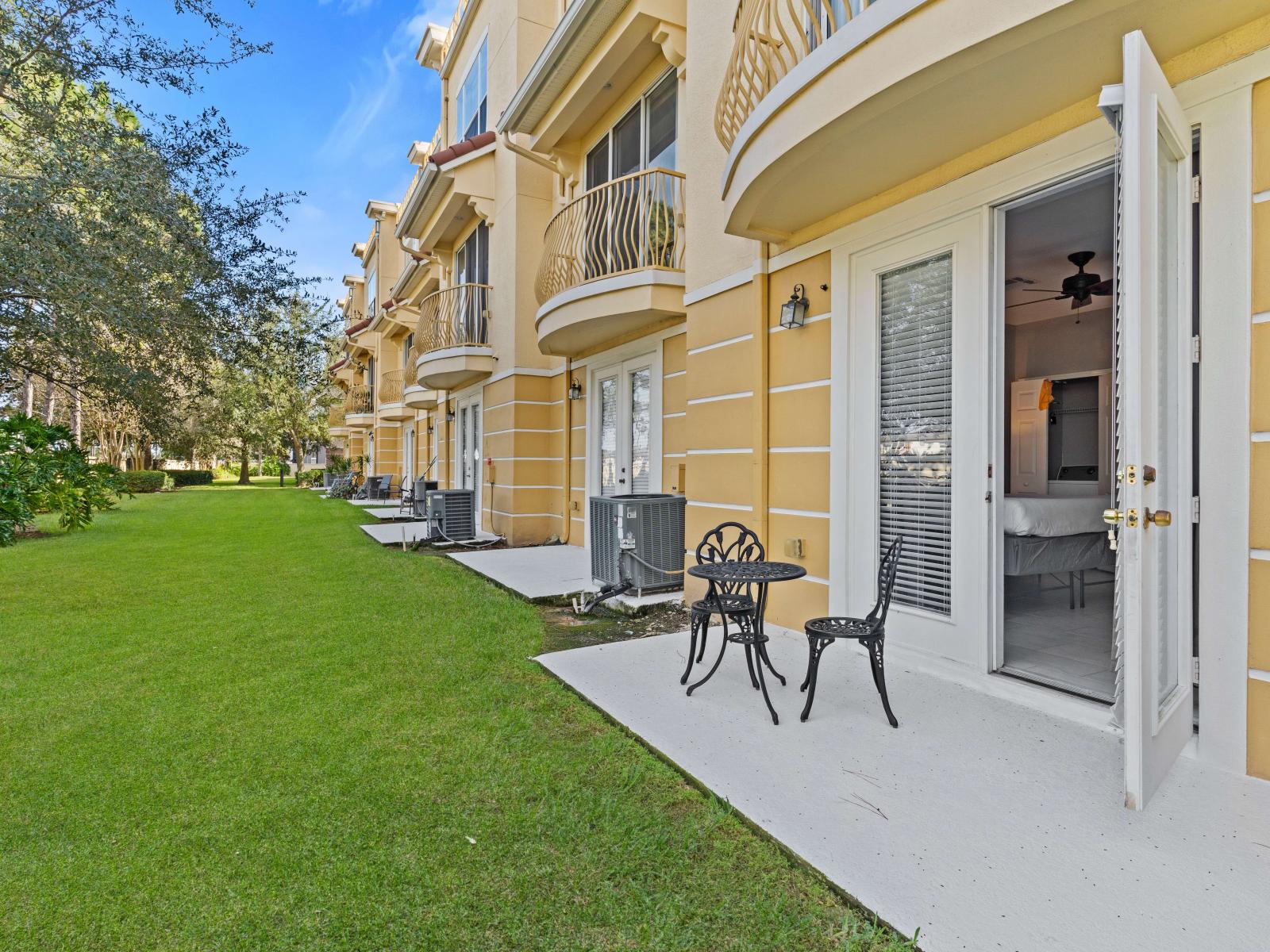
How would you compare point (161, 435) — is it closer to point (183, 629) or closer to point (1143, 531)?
point (183, 629)

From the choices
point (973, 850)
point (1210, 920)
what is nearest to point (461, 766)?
point (973, 850)

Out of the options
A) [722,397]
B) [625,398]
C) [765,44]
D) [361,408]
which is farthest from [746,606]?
[361,408]

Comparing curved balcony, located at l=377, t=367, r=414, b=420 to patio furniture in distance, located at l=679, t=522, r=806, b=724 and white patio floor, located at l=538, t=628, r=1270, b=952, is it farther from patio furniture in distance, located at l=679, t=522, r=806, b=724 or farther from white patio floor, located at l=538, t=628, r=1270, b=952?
white patio floor, located at l=538, t=628, r=1270, b=952

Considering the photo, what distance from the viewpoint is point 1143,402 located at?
2.16m

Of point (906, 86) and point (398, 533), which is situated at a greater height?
point (906, 86)

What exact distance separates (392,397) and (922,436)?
1957 cm

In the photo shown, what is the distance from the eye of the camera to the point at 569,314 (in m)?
7.34

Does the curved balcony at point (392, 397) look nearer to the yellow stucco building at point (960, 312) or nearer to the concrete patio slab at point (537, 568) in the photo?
the concrete patio slab at point (537, 568)

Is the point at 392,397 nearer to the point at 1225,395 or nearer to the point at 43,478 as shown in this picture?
the point at 43,478

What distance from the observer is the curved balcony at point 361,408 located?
25047 mm

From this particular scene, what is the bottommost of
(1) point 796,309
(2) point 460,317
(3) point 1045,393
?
(3) point 1045,393

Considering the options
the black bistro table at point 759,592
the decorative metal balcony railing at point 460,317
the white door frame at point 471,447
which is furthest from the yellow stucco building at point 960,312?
the white door frame at point 471,447

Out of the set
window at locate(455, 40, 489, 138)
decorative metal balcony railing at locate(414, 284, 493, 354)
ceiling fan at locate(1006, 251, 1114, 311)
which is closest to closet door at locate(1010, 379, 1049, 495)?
ceiling fan at locate(1006, 251, 1114, 311)

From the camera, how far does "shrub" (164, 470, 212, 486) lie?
30938 mm
